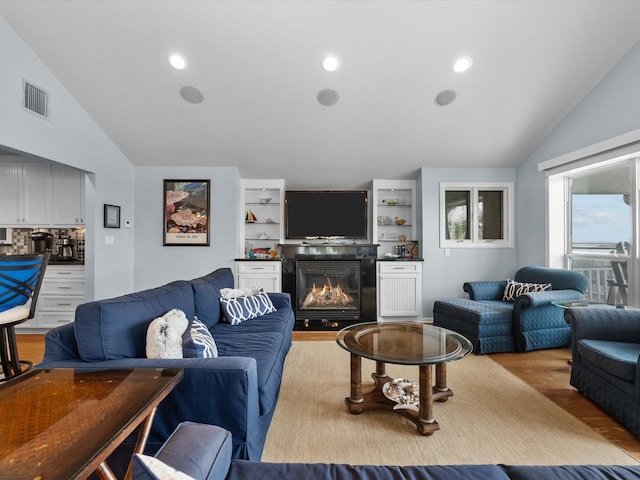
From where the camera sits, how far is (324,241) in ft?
16.0

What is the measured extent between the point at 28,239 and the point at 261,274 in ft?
10.6

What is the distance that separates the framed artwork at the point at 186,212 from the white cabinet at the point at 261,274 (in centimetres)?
66

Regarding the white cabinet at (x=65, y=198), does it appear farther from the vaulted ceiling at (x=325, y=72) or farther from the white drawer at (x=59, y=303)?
the white drawer at (x=59, y=303)

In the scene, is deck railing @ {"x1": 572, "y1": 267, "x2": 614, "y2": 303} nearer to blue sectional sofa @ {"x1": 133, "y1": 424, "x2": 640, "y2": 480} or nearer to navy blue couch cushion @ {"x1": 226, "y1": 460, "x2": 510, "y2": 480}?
blue sectional sofa @ {"x1": 133, "y1": 424, "x2": 640, "y2": 480}

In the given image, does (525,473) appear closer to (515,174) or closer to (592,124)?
(592,124)

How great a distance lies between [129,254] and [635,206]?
5.92 m

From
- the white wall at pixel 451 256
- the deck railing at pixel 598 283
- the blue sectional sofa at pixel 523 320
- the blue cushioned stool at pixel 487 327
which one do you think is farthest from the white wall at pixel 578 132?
the blue cushioned stool at pixel 487 327

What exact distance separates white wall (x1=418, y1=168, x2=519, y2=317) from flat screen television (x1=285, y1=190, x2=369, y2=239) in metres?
0.90

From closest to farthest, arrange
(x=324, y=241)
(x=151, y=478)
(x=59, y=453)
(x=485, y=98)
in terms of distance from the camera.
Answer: (x=151, y=478), (x=59, y=453), (x=485, y=98), (x=324, y=241)

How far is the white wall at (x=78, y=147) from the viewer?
2.87 metres

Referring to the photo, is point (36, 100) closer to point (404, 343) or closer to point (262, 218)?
point (262, 218)

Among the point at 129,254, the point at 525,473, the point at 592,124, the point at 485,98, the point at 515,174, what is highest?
the point at 485,98

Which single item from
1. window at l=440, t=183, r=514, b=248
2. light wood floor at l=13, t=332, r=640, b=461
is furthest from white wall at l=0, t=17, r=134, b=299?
window at l=440, t=183, r=514, b=248

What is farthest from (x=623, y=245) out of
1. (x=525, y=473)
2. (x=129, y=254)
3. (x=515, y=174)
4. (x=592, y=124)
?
(x=129, y=254)
